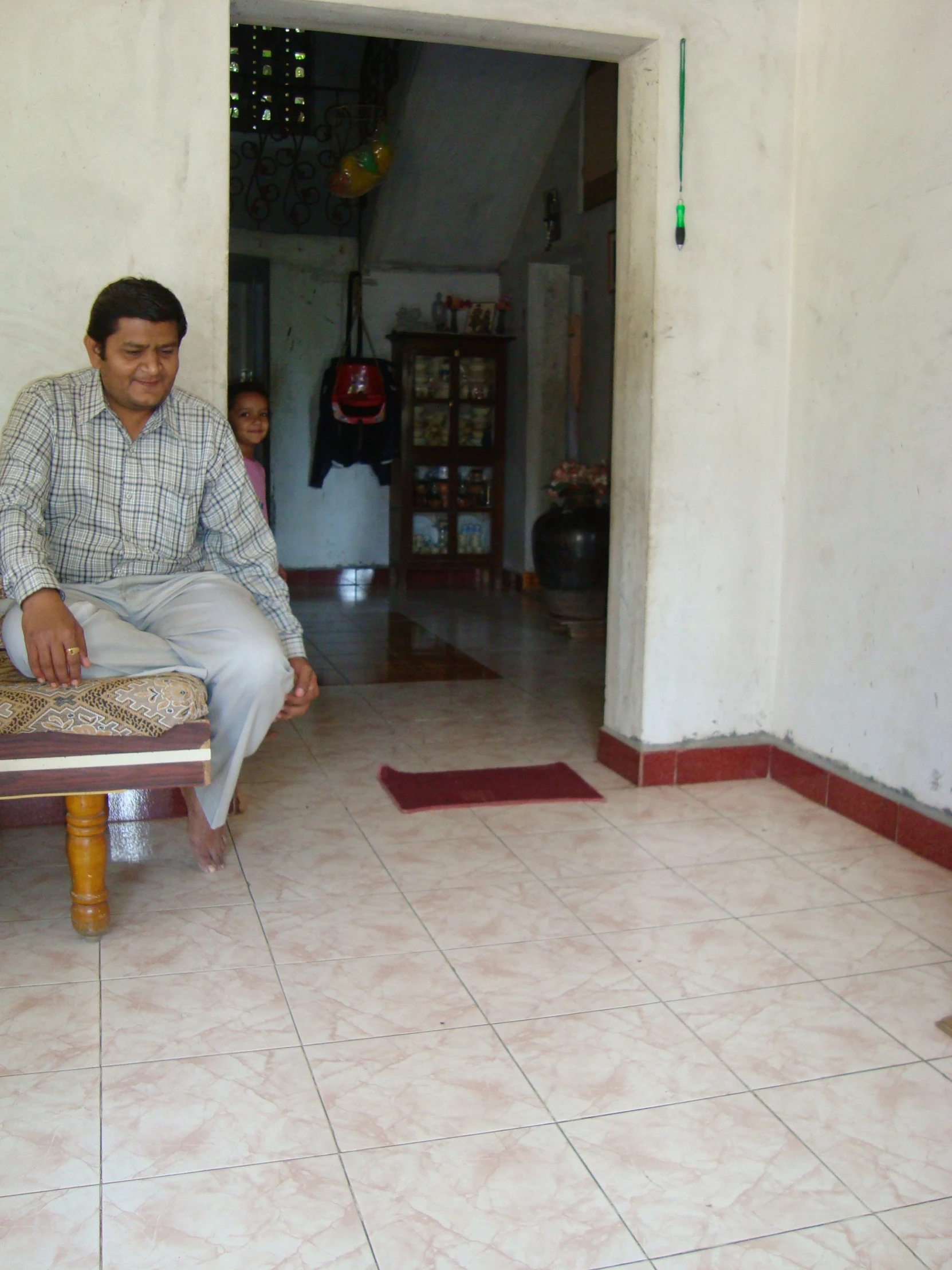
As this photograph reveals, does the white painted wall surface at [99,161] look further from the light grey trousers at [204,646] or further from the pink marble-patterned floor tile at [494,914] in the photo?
the pink marble-patterned floor tile at [494,914]

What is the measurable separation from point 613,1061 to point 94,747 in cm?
116

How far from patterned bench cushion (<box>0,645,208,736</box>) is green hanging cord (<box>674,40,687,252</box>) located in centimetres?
195

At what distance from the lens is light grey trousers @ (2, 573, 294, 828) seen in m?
2.44

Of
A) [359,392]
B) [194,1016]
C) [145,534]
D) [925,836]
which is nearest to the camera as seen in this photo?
[194,1016]

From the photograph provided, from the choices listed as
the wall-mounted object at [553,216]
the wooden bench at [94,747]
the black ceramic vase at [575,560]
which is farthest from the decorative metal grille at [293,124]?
the wooden bench at [94,747]

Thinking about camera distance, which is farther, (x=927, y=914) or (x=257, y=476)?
(x=257, y=476)

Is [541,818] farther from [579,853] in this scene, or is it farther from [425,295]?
[425,295]

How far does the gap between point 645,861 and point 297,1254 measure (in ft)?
5.28

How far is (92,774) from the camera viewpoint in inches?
91.5

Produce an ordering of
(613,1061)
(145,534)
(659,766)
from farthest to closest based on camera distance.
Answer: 1. (659,766)
2. (145,534)
3. (613,1061)

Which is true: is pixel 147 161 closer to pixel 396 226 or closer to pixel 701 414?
pixel 701 414

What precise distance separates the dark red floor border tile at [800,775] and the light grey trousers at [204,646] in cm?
163

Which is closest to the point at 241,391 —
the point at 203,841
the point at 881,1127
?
the point at 203,841

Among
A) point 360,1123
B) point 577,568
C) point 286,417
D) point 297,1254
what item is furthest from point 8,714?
point 286,417
